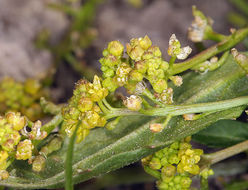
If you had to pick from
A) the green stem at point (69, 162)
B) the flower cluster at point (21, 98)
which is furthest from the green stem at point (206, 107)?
the flower cluster at point (21, 98)

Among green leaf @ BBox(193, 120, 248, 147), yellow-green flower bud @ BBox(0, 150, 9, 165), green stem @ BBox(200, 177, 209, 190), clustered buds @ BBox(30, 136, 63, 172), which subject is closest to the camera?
yellow-green flower bud @ BBox(0, 150, 9, 165)

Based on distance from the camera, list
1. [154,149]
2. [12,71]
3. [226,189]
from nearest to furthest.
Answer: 1. [154,149]
2. [226,189]
3. [12,71]

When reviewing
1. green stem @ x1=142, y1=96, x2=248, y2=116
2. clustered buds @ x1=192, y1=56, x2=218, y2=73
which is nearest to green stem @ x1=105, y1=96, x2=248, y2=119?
green stem @ x1=142, y1=96, x2=248, y2=116

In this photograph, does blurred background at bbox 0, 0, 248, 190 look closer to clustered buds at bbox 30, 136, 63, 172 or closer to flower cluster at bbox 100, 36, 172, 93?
clustered buds at bbox 30, 136, 63, 172

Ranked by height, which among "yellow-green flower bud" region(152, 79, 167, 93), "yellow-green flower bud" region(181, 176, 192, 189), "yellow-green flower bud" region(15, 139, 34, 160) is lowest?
"yellow-green flower bud" region(181, 176, 192, 189)

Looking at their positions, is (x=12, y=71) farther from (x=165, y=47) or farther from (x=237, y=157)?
(x=237, y=157)

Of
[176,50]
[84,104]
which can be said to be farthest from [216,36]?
[84,104]

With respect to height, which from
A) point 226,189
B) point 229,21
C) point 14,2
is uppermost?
point 14,2

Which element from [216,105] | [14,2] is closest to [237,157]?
[216,105]
